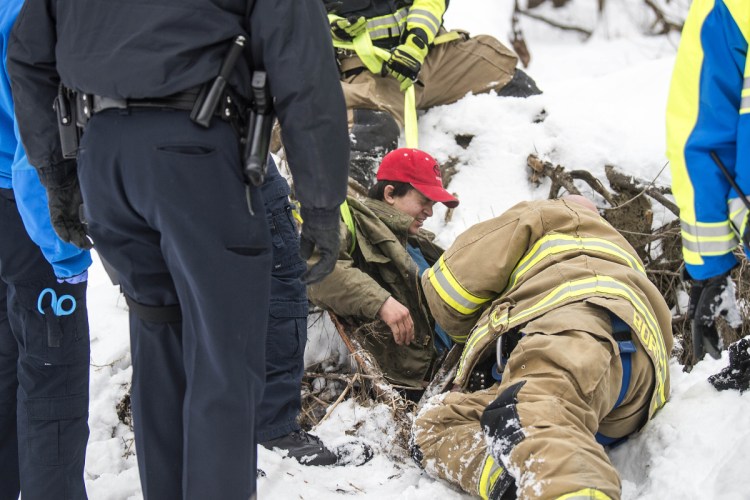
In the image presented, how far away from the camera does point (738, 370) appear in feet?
7.31

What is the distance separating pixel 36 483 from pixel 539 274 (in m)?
1.57

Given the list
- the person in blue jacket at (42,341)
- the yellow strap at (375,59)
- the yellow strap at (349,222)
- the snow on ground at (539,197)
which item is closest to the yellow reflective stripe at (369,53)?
the yellow strap at (375,59)

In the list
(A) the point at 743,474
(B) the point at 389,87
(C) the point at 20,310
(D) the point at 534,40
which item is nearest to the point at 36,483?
(C) the point at 20,310

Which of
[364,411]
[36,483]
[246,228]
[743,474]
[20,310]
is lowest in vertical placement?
[364,411]

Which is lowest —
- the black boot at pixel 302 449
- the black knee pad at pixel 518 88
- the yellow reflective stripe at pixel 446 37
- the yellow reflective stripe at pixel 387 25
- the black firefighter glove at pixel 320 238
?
the black boot at pixel 302 449

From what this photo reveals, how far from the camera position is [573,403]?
205 centimetres

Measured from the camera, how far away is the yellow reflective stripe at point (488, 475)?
206 centimetres

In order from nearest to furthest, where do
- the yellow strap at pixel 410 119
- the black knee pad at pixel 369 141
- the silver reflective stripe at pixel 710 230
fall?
the silver reflective stripe at pixel 710 230
the black knee pad at pixel 369 141
the yellow strap at pixel 410 119

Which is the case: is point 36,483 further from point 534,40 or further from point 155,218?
point 534,40

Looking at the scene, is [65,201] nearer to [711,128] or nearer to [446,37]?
[711,128]

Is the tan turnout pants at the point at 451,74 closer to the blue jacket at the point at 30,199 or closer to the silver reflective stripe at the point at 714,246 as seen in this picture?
the blue jacket at the point at 30,199

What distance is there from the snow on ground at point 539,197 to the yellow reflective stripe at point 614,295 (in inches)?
5.8

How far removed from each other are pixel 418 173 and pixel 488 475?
6.05ft

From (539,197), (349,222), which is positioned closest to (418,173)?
(349,222)
